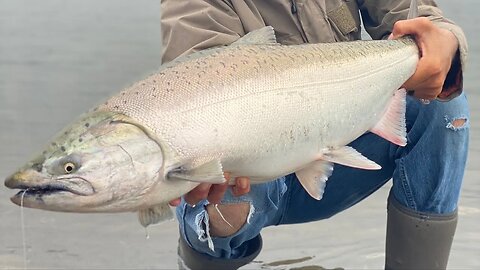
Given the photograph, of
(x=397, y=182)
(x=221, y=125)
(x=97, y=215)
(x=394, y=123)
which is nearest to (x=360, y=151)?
(x=397, y=182)

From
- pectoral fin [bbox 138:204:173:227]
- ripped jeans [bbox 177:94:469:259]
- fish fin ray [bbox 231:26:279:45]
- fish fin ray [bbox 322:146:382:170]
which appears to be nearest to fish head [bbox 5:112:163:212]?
pectoral fin [bbox 138:204:173:227]

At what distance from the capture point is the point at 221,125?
1.98 m

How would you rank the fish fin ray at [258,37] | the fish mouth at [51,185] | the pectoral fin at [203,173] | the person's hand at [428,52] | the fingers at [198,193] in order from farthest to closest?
the person's hand at [428,52]
the fish fin ray at [258,37]
the fingers at [198,193]
the pectoral fin at [203,173]
the fish mouth at [51,185]

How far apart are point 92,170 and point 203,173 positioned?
0.29 metres

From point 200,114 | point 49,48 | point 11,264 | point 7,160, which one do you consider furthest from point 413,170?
point 49,48

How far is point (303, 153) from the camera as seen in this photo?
221 centimetres

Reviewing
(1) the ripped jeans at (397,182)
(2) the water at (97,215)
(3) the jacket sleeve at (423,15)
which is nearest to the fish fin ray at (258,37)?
(2) the water at (97,215)

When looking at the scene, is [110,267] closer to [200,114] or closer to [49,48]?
[200,114]

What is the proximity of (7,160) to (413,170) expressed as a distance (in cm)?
319

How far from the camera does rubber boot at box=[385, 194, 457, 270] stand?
2.91m

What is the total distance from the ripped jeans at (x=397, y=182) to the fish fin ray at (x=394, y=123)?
11.6 inches

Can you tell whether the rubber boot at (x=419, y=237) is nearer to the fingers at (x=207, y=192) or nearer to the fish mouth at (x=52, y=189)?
the fingers at (x=207, y=192)

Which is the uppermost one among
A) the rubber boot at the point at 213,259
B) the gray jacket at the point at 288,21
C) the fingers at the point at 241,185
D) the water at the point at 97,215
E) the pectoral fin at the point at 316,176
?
the gray jacket at the point at 288,21

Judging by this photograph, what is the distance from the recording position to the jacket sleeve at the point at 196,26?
262 cm
